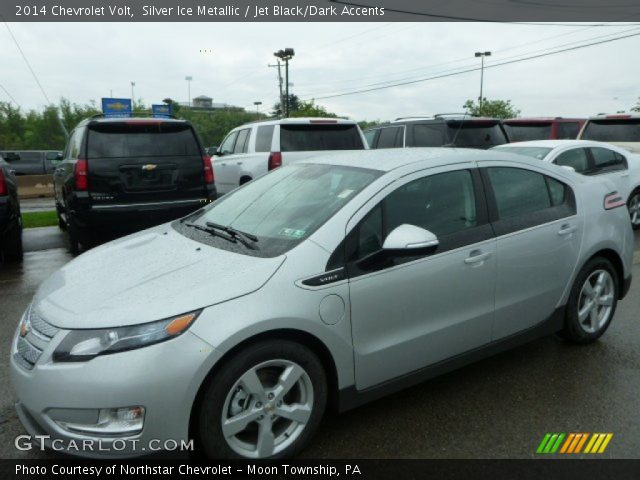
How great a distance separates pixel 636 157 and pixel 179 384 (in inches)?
384

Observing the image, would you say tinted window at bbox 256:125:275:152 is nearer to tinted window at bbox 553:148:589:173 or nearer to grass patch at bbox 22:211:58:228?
grass patch at bbox 22:211:58:228

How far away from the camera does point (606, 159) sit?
8977mm

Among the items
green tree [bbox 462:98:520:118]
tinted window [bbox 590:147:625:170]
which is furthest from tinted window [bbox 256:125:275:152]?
green tree [bbox 462:98:520:118]

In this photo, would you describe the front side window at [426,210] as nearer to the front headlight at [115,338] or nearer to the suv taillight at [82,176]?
the front headlight at [115,338]

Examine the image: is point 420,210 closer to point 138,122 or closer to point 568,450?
point 568,450

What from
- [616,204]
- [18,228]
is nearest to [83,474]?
[616,204]

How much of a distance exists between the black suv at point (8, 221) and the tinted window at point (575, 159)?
7.77m

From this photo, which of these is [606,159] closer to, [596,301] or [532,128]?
[532,128]

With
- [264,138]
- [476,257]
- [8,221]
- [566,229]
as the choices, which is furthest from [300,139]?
[476,257]

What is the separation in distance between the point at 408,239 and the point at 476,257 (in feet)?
2.13

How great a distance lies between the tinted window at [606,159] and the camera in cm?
880

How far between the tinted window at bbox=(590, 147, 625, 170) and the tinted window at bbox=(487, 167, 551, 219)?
5875mm

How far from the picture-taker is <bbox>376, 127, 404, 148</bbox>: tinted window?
11.1 meters

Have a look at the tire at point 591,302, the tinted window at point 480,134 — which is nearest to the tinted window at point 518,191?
the tire at point 591,302
